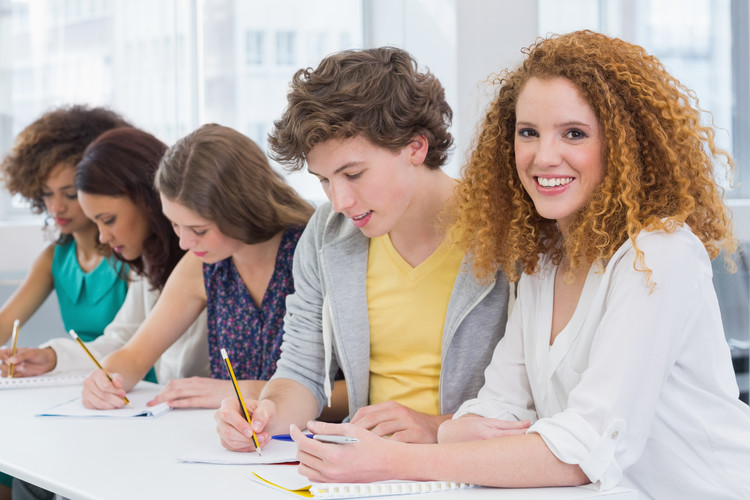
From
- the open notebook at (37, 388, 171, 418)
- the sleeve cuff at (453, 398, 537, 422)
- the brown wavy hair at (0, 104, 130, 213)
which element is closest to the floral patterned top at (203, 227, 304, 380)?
the open notebook at (37, 388, 171, 418)

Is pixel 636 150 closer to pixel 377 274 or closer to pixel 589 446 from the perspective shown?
pixel 589 446

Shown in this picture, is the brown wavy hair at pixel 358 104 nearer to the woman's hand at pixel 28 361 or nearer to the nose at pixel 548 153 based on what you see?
the nose at pixel 548 153

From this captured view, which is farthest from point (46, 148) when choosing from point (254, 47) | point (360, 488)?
point (360, 488)

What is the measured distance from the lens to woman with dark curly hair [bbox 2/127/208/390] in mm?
2463

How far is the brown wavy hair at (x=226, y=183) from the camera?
80.1 inches

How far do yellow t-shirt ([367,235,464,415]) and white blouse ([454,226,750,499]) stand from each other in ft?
0.94

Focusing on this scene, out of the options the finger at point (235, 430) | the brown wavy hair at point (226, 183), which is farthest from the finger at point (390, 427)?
the brown wavy hair at point (226, 183)

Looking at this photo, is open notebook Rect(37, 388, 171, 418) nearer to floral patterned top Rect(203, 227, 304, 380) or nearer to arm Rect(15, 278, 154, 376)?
floral patterned top Rect(203, 227, 304, 380)

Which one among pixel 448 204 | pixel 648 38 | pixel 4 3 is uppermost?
pixel 4 3

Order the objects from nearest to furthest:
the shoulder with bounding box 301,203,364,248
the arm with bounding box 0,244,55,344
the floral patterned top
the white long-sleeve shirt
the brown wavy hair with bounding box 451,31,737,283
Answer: the brown wavy hair with bounding box 451,31,737,283, the shoulder with bounding box 301,203,364,248, the floral patterned top, the white long-sleeve shirt, the arm with bounding box 0,244,55,344

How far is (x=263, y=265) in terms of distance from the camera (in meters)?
2.21

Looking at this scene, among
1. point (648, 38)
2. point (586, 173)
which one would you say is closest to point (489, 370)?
point (586, 173)

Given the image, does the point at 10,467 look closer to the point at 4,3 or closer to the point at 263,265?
the point at 263,265

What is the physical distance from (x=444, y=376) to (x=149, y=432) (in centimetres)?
58
